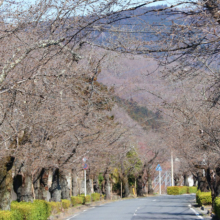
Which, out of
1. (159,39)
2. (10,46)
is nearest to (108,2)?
(159,39)

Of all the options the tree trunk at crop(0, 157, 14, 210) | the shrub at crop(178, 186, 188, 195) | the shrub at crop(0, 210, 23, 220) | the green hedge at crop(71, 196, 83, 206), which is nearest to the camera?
the shrub at crop(0, 210, 23, 220)

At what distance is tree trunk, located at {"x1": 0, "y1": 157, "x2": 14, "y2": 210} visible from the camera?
44.5 feet

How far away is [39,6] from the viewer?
32.1 feet

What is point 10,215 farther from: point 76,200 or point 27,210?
point 76,200

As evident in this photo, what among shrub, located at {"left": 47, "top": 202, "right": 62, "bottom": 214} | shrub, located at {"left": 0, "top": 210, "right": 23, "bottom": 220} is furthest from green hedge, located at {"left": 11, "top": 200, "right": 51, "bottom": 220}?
shrub, located at {"left": 47, "top": 202, "right": 62, "bottom": 214}

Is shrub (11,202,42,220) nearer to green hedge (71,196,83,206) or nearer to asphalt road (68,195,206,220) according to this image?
asphalt road (68,195,206,220)

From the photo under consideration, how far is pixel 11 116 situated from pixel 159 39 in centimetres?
658

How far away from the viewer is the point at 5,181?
13.9 m

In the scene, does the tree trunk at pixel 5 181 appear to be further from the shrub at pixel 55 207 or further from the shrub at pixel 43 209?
the shrub at pixel 55 207

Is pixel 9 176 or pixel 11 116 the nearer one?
pixel 11 116

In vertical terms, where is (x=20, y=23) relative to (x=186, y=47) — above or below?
above

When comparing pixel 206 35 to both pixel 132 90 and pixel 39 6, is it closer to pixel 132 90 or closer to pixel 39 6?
pixel 39 6

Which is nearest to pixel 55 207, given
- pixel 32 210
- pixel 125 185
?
pixel 32 210

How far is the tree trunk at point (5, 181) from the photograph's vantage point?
1356 cm
